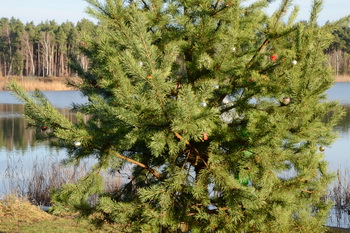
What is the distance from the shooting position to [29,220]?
6758 millimetres

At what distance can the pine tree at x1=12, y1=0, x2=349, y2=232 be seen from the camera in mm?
3385

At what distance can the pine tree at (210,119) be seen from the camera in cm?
338

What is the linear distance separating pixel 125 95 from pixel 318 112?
1804 millimetres

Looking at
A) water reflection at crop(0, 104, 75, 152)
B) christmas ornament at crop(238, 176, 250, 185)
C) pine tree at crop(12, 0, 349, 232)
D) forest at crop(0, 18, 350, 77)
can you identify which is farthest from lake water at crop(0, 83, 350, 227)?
forest at crop(0, 18, 350, 77)

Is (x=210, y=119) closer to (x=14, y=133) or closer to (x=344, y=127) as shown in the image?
(x=344, y=127)

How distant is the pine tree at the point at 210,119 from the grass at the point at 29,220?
2.11 m

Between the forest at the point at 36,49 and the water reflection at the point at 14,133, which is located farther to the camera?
the forest at the point at 36,49

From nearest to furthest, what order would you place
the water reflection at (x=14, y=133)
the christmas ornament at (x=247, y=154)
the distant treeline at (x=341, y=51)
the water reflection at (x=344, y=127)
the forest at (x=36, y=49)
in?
the christmas ornament at (x=247, y=154) → the water reflection at (x=14, y=133) → the water reflection at (x=344, y=127) → the distant treeline at (x=341, y=51) → the forest at (x=36, y=49)

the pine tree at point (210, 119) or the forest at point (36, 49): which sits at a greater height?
the forest at point (36, 49)

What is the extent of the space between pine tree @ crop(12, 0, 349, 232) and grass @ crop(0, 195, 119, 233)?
6.91 feet

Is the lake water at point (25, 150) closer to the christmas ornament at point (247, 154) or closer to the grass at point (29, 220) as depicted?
the grass at point (29, 220)

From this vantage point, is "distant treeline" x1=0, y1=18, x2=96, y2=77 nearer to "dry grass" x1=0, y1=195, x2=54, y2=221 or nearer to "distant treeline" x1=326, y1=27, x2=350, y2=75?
"distant treeline" x1=326, y1=27, x2=350, y2=75

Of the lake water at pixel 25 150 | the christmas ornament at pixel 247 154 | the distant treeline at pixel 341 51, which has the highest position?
the distant treeline at pixel 341 51

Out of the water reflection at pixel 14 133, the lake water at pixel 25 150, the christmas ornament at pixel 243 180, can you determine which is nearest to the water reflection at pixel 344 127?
the lake water at pixel 25 150
